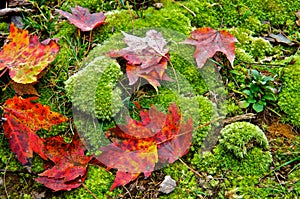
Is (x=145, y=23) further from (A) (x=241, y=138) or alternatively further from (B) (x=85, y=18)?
(A) (x=241, y=138)

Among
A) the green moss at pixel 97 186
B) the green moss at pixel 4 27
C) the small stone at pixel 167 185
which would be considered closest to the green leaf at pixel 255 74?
the small stone at pixel 167 185

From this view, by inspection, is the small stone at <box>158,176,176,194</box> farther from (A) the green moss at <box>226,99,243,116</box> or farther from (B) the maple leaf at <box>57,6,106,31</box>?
(B) the maple leaf at <box>57,6,106,31</box>

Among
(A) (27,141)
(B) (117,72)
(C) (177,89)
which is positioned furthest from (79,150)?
(C) (177,89)

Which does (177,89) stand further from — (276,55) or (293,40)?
(293,40)

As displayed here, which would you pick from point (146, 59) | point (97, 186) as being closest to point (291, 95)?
point (146, 59)

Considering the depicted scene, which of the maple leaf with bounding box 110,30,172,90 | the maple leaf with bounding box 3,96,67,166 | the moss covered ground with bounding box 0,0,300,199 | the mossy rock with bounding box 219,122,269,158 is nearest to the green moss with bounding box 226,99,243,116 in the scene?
the moss covered ground with bounding box 0,0,300,199

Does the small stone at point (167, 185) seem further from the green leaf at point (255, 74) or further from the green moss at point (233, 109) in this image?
the green leaf at point (255, 74)
